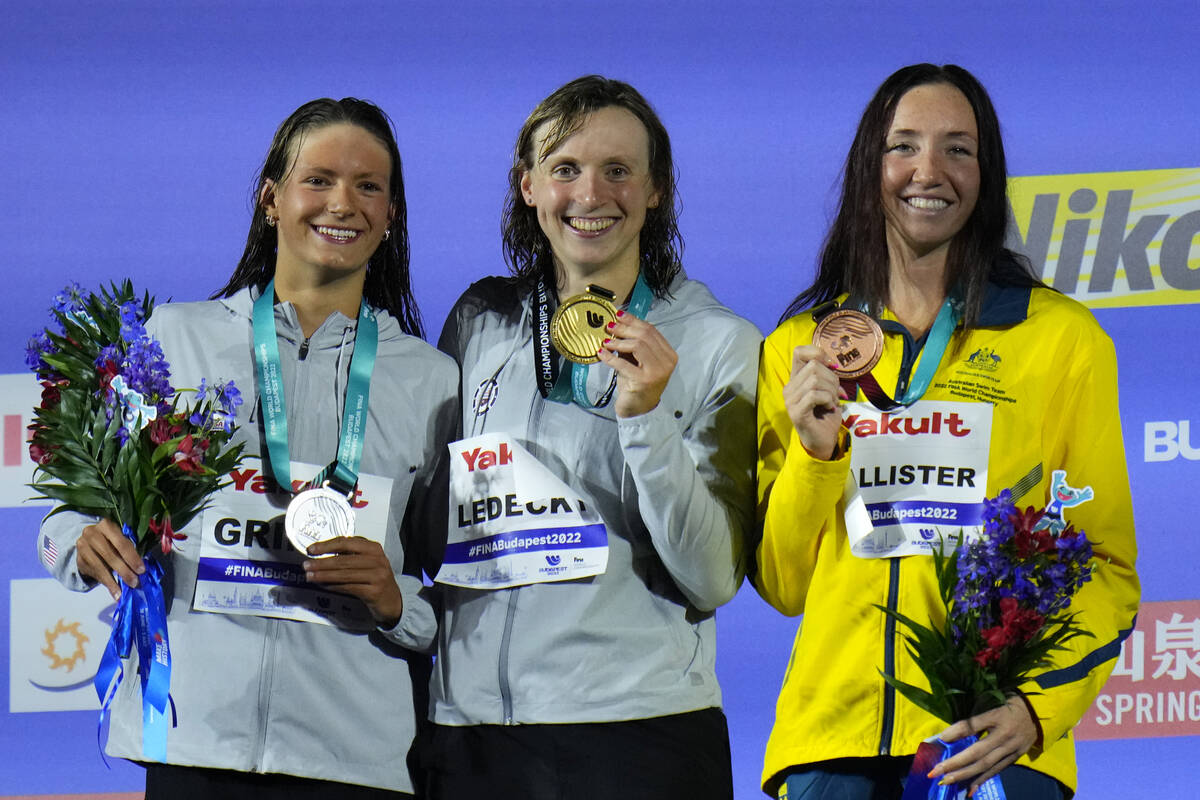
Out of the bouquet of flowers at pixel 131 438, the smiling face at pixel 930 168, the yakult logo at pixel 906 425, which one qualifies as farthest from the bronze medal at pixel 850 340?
the bouquet of flowers at pixel 131 438

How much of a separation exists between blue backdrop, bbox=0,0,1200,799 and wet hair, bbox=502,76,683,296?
78 centimetres

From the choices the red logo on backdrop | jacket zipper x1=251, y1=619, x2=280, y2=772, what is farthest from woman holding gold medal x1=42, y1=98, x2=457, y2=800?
the red logo on backdrop

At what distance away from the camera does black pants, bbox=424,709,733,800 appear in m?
2.16

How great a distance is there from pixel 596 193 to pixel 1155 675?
2.02 metres

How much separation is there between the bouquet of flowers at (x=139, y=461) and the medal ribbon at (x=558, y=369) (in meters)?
0.53

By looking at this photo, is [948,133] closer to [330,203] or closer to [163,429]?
[330,203]

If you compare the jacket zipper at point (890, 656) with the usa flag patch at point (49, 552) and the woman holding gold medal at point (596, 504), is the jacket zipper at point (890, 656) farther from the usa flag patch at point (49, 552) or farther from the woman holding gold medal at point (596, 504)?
the usa flag patch at point (49, 552)

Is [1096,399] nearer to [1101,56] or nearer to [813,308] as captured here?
[813,308]

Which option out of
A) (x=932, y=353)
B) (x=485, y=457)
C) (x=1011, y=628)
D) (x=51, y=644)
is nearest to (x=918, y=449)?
(x=932, y=353)

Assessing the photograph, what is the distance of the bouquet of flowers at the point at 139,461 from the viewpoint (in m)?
2.13

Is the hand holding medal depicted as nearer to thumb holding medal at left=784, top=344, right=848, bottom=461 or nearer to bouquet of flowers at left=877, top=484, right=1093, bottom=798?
thumb holding medal at left=784, top=344, right=848, bottom=461

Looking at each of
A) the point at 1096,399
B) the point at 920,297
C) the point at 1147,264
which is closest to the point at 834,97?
the point at 1147,264

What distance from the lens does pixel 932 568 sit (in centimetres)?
214

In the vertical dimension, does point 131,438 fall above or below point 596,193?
below
